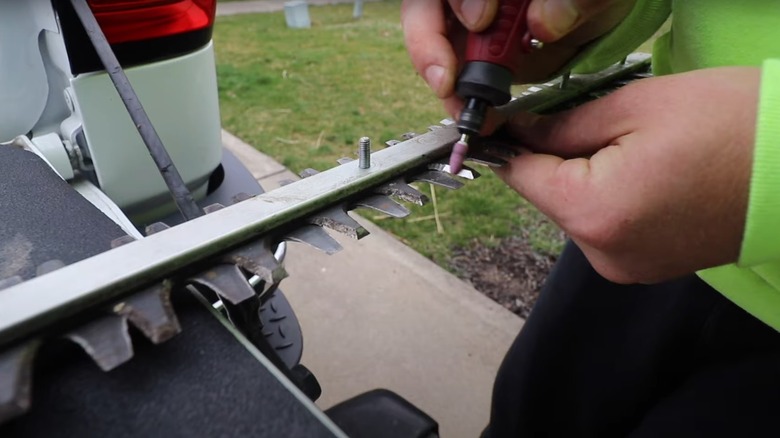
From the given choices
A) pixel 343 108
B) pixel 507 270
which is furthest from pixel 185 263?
pixel 343 108

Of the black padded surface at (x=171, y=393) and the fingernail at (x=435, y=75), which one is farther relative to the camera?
the fingernail at (x=435, y=75)

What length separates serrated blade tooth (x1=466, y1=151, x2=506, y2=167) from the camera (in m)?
0.85

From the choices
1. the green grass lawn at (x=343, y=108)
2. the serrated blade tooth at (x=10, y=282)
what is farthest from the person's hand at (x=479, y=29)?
the green grass lawn at (x=343, y=108)

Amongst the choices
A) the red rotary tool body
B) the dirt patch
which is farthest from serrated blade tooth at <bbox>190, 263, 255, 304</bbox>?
the dirt patch

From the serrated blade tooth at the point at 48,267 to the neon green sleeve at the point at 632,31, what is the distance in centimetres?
84

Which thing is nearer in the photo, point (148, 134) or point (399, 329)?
point (148, 134)

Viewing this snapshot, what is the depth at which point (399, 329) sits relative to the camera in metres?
2.30

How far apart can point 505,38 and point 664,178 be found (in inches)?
10.9

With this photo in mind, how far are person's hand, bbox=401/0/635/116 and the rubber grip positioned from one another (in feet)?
0.03

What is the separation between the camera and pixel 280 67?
5105 millimetres

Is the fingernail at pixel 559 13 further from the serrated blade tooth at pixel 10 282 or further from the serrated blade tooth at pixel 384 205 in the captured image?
the serrated blade tooth at pixel 10 282

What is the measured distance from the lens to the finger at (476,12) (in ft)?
2.42

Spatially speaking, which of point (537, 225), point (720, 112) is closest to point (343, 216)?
point (720, 112)

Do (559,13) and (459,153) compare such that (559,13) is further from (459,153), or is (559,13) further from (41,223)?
(41,223)
